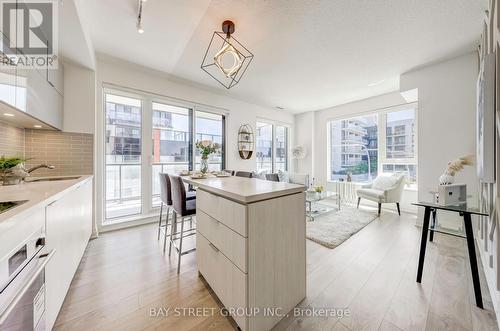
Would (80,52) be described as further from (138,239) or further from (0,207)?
(138,239)

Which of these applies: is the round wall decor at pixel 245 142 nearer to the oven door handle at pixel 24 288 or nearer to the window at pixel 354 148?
the window at pixel 354 148

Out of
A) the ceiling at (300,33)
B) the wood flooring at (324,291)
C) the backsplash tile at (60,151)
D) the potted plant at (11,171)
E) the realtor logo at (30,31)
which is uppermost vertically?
the ceiling at (300,33)

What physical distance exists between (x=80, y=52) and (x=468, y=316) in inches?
173

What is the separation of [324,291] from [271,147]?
4388 mm

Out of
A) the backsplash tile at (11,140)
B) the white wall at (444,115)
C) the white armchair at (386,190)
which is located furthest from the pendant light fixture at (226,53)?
the white armchair at (386,190)

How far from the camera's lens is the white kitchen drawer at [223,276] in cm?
118

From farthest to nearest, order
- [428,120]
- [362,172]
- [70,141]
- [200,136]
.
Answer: [362,172], [200,136], [428,120], [70,141]

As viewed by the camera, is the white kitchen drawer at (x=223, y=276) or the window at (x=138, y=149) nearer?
the white kitchen drawer at (x=223, y=276)

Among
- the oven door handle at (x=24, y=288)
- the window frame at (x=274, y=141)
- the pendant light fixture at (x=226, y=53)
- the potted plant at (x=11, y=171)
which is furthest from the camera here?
the window frame at (x=274, y=141)

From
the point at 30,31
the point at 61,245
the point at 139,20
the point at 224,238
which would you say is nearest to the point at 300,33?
the point at 139,20

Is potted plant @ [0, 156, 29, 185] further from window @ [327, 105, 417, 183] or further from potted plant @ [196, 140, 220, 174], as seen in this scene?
window @ [327, 105, 417, 183]

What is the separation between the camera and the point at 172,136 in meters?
3.70

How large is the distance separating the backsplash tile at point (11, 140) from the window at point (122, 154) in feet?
3.05

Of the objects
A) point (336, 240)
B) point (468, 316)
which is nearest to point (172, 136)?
point (336, 240)
